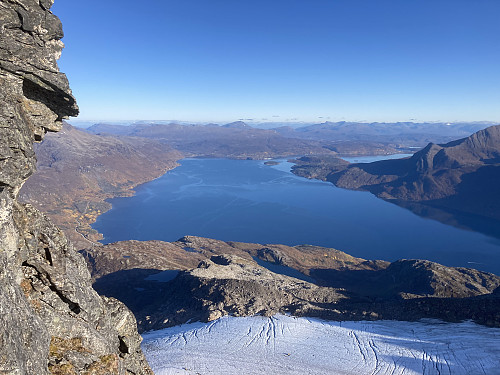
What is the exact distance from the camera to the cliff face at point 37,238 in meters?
10.9

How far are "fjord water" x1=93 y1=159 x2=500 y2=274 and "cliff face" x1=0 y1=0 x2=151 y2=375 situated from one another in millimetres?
107702

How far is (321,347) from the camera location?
126ft

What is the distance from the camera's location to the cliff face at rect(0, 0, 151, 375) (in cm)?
1088

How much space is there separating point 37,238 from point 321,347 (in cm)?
3559

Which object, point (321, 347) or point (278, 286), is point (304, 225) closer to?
point (278, 286)

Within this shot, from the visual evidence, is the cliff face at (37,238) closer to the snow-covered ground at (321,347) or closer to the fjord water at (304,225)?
the snow-covered ground at (321,347)

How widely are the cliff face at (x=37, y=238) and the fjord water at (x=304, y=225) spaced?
107702mm

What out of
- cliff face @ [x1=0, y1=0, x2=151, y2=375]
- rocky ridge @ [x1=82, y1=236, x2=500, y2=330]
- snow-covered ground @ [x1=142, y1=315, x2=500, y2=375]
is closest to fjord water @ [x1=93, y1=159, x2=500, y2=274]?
rocky ridge @ [x1=82, y1=236, x2=500, y2=330]

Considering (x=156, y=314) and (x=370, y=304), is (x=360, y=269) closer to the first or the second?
(x=370, y=304)

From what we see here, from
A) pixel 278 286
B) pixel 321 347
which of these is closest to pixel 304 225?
pixel 278 286

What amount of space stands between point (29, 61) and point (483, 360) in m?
47.6

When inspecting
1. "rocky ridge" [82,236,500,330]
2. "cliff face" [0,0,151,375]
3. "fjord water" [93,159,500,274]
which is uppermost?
"cliff face" [0,0,151,375]

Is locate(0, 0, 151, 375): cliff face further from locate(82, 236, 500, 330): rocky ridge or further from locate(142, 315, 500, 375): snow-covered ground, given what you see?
locate(82, 236, 500, 330): rocky ridge

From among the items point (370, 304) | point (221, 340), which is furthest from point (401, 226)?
point (221, 340)
